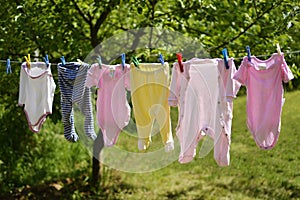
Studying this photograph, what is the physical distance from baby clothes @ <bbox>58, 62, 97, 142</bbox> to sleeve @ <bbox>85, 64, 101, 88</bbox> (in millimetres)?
24

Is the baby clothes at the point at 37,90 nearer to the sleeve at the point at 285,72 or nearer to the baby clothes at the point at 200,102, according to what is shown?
the baby clothes at the point at 200,102

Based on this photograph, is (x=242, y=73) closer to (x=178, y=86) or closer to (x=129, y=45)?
(x=178, y=86)

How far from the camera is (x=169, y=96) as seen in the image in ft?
8.68

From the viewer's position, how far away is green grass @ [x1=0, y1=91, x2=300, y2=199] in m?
4.83

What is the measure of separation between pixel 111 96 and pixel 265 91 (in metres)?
0.96

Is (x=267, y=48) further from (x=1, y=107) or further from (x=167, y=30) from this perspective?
(x=1, y=107)

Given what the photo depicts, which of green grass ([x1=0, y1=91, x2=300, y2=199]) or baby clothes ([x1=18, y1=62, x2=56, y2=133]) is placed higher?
baby clothes ([x1=18, y1=62, x2=56, y2=133])

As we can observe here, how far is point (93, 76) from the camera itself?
2.88 m

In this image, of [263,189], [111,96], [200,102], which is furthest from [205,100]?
[263,189]

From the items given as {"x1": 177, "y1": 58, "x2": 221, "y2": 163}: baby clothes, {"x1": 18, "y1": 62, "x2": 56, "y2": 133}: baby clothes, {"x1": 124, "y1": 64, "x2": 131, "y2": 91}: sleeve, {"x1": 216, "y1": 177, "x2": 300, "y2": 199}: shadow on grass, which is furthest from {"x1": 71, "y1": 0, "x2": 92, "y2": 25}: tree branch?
{"x1": 216, "y1": 177, "x2": 300, "y2": 199}: shadow on grass

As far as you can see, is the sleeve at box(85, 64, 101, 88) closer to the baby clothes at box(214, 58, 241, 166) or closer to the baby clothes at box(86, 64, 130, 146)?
the baby clothes at box(86, 64, 130, 146)

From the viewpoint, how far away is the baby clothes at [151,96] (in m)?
2.75

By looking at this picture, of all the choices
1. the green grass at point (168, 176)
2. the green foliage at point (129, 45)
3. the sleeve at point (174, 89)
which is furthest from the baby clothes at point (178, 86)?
the green grass at point (168, 176)

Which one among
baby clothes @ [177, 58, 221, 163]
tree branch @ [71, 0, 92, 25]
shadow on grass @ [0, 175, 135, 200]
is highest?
tree branch @ [71, 0, 92, 25]
